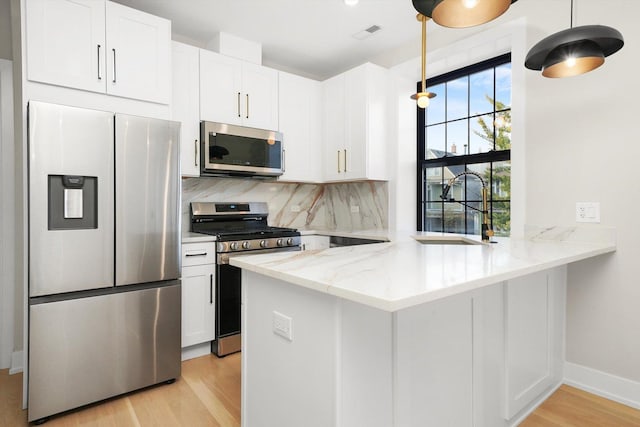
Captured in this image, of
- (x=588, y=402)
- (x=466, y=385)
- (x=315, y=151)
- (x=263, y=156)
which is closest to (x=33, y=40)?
(x=263, y=156)

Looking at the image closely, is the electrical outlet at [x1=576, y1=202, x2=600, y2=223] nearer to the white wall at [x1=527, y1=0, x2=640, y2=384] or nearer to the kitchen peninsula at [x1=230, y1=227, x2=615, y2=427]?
the white wall at [x1=527, y1=0, x2=640, y2=384]

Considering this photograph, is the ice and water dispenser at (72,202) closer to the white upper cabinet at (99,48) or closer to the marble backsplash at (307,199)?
the white upper cabinet at (99,48)

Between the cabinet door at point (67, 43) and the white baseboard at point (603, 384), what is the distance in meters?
3.49

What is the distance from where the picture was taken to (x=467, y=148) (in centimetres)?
328

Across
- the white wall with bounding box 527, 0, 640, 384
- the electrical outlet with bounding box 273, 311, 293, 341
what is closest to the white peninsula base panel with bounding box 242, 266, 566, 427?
the electrical outlet with bounding box 273, 311, 293, 341

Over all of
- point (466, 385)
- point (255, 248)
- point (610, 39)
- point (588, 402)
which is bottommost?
point (588, 402)

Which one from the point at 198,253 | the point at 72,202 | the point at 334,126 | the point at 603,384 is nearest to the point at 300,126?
the point at 334,126

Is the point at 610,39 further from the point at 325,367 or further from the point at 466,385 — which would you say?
the point at 325,367

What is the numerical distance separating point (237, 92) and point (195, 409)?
2.47 m

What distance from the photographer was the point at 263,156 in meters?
3.35

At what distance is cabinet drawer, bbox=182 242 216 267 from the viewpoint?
8.71 ft

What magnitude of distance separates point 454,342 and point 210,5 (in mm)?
2833

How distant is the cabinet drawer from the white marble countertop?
127cm

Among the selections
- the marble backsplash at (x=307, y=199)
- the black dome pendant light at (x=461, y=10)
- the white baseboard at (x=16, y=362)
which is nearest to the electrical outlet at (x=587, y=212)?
the black dome pendant light at (x=461, y=10)
